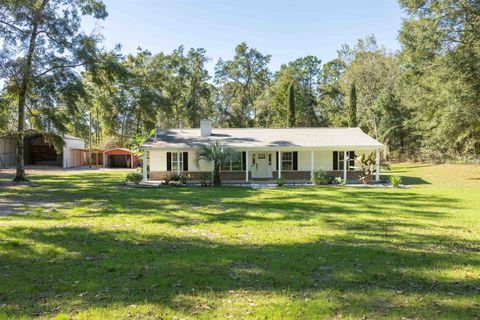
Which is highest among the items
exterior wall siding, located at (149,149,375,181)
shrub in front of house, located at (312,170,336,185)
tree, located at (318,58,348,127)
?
tree, located at (318,58,348,127)

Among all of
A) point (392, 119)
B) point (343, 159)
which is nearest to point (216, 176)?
point (343, 159)

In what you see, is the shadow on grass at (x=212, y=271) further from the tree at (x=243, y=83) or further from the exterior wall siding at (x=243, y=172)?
the tree at (x=243, y=83)

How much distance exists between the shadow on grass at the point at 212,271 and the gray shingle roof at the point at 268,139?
15963 millimetres

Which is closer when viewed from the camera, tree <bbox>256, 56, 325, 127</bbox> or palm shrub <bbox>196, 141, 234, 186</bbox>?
palm shrub <bbox>196, 141, 234, 186</bbox>

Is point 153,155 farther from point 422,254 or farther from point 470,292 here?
point 470,292

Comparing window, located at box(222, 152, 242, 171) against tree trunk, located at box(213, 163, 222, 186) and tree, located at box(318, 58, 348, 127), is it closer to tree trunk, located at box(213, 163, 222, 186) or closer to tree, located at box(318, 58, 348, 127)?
tree trunk, located at box(213, 163, 222, 186)

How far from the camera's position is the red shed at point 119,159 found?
146 ft

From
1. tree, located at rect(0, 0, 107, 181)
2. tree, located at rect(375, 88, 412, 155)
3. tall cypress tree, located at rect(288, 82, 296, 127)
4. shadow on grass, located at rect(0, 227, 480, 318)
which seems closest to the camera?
shadow on grass, located at rect(0, 227, 480, 318)

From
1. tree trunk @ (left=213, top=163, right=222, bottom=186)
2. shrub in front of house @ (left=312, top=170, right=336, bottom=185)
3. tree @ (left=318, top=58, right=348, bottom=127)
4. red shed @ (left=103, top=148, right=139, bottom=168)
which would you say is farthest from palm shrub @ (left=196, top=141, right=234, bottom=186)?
tree @ (left=318, top=58, right=348, bottom=127)

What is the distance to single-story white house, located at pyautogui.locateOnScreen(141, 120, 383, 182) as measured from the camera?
23.5 metres

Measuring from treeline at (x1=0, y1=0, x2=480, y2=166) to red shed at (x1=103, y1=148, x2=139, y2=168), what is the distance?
433cm

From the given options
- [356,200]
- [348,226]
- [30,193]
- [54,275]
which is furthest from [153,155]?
[54,275]

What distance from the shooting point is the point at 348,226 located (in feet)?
31.2

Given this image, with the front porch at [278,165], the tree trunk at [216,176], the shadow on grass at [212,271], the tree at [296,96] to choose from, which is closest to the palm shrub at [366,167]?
the front porch at [278,165]
